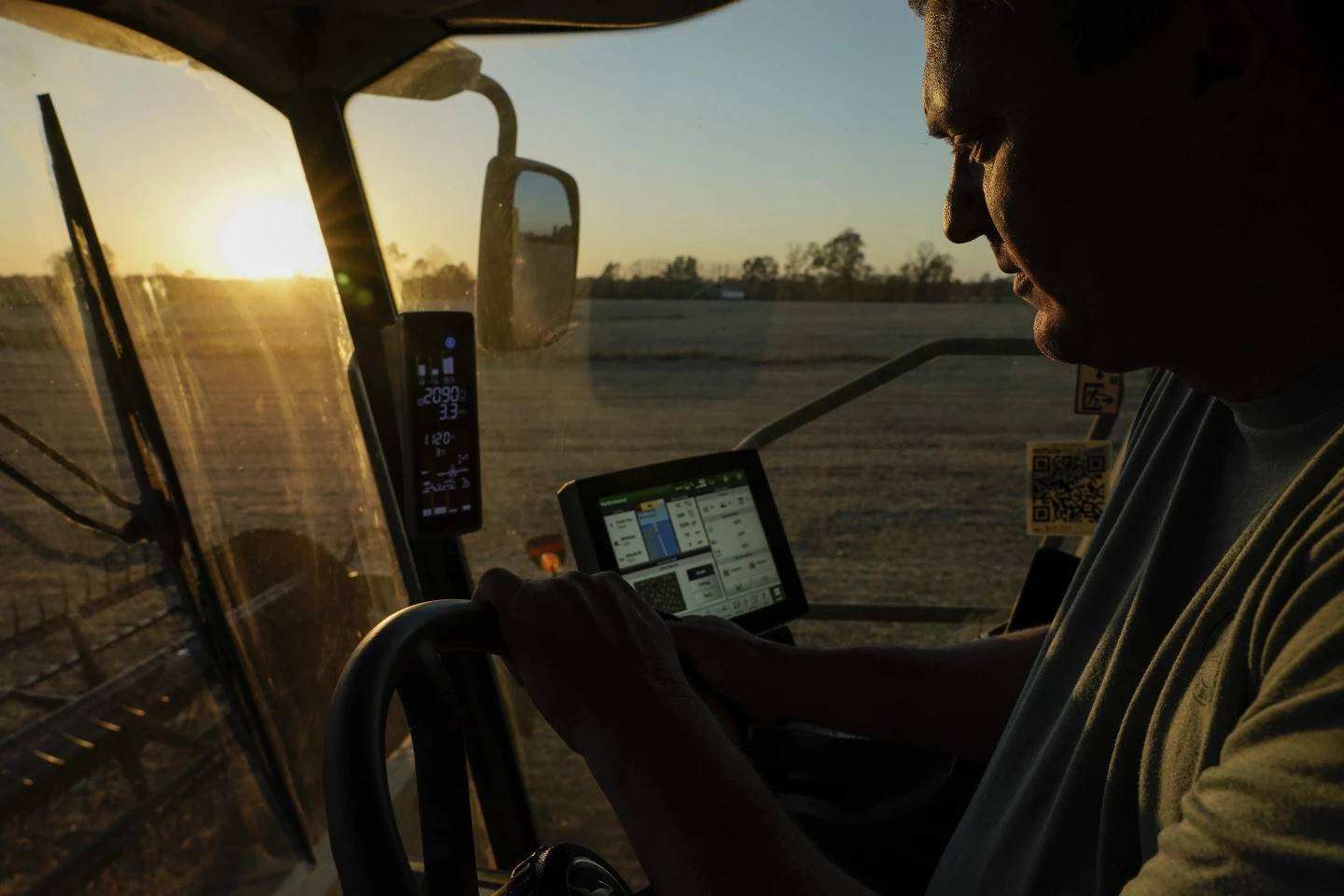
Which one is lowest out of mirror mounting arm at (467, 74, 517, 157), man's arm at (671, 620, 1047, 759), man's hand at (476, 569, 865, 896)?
man's arm at (671, 620, 1047, 759)

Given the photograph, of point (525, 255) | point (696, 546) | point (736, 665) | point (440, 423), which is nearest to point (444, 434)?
point (440, 423)

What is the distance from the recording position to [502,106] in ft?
6.28

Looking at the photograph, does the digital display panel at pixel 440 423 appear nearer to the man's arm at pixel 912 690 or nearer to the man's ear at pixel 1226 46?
the man's arm at pixel 912 690

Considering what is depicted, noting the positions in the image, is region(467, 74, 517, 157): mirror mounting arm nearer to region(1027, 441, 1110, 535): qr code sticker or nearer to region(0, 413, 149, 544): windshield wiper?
region(0, 413, 149, 544): windshield wiper

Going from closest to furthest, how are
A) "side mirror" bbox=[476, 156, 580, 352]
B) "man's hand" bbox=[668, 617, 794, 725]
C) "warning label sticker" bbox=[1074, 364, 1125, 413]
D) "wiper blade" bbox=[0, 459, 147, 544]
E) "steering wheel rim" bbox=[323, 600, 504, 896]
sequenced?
"steering wheel rim" bbox=[323, 600, 504, 896] → "man's hand" bbox=[668, 617, 794, 725] → "wiper blade" bbox=[0, 459, 147, 544] → "side mirror" bbox=[476, 156, 580, 352] → "warning label sticker" bbox=[1074, 364, 1125, 413]

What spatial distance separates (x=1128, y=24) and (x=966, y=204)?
213 millimetres

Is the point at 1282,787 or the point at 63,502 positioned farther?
the point at 63,502

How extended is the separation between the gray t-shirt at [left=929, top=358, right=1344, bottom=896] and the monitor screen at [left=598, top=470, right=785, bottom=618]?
994 mm

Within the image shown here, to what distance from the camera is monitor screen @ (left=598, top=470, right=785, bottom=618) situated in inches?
73.2

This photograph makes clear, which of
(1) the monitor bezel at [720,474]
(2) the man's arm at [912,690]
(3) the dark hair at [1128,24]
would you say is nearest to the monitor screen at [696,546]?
(1) the monitor bezel at [720,474]

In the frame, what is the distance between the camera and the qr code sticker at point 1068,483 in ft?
7.36

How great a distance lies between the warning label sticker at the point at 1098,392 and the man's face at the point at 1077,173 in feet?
4.77

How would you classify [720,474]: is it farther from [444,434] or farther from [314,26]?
[314,26]

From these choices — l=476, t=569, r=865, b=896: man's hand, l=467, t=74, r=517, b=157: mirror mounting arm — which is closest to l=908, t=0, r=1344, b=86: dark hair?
l=476, t=569, r=865, b=896: man's hand
